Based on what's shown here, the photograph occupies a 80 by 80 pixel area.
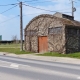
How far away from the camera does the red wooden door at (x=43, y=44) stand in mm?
32950

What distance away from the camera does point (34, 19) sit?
35.3 metres

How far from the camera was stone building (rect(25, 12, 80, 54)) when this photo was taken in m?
30.0

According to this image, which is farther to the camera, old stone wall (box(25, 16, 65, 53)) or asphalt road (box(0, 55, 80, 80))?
old stone wall (box(25, 16, 65, 53))

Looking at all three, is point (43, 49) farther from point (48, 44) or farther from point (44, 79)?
point (44, 79)

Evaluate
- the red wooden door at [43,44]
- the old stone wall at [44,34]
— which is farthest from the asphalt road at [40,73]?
the red wooden door at [43,44]

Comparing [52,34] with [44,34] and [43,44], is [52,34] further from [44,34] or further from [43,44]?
[43,44]

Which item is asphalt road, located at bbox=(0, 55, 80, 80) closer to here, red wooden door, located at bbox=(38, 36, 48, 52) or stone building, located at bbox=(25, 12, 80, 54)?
stone building, located at bbox=(25, 12, 80, 54)

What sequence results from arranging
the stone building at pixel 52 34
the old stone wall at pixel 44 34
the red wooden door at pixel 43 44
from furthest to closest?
the red wooden door at pixel 43 44 < the old stone wall at pixel 44 34 < the stone building at pixel 52 34

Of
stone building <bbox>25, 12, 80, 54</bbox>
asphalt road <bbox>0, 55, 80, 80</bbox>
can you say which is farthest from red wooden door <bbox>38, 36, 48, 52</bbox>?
asphalt road <bbox>0, 55, 80, 80</bbox>

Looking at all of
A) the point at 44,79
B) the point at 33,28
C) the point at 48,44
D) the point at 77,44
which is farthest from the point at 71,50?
the point at 44,79

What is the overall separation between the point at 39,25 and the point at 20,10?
13.7ft

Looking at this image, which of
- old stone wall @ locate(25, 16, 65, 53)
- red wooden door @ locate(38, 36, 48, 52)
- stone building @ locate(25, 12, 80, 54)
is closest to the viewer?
stone building @ locate(25, 12, 80, 54)

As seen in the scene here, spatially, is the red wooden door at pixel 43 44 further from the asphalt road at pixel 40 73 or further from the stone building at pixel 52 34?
the asphalt road at pixel 40 73

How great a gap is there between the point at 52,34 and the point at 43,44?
250 cm
